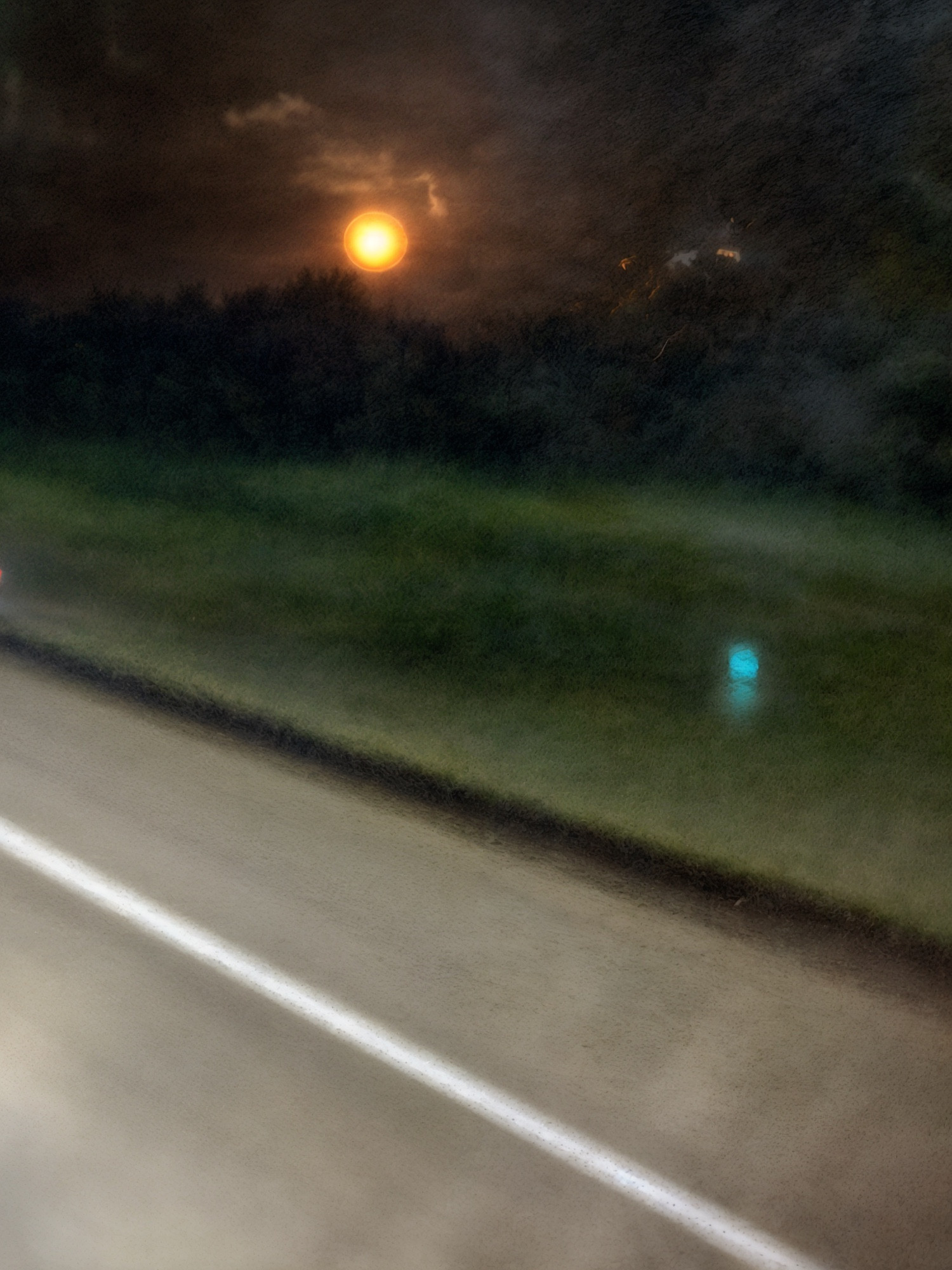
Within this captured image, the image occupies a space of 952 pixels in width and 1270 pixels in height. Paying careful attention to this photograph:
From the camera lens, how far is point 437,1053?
155 inches

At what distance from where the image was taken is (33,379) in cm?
1198

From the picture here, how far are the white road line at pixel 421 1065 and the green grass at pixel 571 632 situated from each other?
5.82 ft

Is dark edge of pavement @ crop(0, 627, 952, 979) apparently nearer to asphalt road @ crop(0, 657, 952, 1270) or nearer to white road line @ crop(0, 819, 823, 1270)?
asphalt road @ crop(0, 657, 952, 1270)

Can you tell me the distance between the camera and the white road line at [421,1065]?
329cm

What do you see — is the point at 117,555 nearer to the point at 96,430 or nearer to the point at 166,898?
the point at 96,430

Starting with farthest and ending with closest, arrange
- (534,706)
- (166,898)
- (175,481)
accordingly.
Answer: (175,481)
(534,706)
(166,898)

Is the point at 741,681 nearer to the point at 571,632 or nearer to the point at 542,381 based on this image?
the point at 571,632

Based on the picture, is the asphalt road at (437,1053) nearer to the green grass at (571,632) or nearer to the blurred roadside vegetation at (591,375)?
the green grass at (571,632)

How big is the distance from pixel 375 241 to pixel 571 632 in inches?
179

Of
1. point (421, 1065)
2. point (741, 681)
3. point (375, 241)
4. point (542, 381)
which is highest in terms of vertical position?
point (375, 241)

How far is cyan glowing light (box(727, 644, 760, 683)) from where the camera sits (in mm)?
7139

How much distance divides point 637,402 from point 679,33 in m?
2.98

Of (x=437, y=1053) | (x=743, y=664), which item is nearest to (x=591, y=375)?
(x=743, y=664)

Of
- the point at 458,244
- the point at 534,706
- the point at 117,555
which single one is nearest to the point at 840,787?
the point at 534,706
